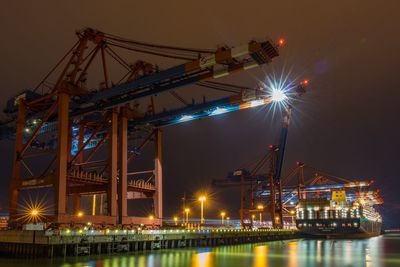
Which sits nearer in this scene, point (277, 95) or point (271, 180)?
point (277, 95)

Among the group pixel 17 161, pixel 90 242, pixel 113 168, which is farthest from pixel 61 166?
pixel 17 161

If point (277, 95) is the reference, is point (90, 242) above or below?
below

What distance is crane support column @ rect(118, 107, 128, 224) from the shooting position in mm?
41375

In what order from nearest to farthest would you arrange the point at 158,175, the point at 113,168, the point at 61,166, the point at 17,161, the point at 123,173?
the point at 61,166 → the point at 113,168 → the point at 17,161 → the point at 123,173 → the point at 158,175

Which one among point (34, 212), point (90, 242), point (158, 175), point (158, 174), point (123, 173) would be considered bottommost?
point (90, 242)

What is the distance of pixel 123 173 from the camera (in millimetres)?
42406

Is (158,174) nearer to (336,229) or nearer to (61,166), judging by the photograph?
(61,166)

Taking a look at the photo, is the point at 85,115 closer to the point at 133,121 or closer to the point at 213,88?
the point at 133,121

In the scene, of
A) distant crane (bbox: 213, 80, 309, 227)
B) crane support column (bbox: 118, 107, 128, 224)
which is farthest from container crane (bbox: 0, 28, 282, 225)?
distant crane (bbox: 213, 80, 309, 227)

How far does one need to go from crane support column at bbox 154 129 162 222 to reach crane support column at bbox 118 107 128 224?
5.69 meters

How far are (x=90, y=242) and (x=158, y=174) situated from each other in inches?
639

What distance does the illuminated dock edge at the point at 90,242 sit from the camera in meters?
30.2

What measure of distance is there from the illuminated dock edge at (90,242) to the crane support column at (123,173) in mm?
3756

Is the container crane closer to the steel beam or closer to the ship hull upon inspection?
the steel beam
